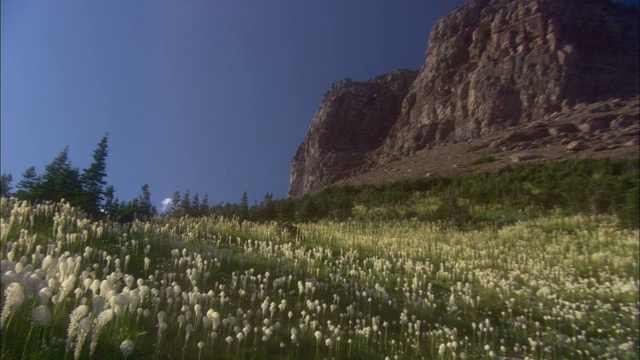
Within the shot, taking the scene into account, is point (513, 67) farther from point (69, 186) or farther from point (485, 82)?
point (69, 186)

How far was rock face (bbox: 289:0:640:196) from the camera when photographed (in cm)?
4850

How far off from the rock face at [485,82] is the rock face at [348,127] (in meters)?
0.23

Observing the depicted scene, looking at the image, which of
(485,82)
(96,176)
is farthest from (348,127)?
(96,176)

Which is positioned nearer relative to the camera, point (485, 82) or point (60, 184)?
point (60, 184)

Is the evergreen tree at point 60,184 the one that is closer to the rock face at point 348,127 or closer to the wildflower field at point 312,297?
the wildflower field at point 312,297

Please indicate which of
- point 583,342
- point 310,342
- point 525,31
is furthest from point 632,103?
point 525,31

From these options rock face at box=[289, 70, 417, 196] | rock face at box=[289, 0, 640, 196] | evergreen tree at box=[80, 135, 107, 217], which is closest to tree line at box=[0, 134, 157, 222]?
evergreen tree at box=[80, 135, 107, 217]

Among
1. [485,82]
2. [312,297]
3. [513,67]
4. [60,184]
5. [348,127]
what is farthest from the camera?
[348,127]

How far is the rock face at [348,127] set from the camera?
79.7m

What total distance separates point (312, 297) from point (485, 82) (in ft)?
197

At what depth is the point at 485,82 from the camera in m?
59.7

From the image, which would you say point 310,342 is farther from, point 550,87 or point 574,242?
point 550,87

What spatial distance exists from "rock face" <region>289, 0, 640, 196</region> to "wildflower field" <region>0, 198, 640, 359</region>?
1342 inches

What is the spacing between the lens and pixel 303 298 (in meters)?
6.98
